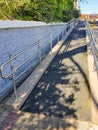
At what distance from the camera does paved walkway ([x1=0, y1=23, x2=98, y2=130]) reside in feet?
Answer: 11.7

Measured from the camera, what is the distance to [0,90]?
15.3 ft

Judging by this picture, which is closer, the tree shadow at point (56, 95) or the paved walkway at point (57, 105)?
the paved walkway at point (57, 105)

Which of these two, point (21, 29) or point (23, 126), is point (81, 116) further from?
point (21, 29)

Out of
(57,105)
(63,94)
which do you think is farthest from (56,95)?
(57,105)

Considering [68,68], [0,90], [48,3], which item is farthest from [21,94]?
[48,3]

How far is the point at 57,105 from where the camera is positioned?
4.24m

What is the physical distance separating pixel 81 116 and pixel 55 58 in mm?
4530

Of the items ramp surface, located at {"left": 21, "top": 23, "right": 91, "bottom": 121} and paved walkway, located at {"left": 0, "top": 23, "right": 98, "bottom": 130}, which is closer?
paved walkway, located at {"left": 0, "top": 23, "right": 98, "bottom": 130}

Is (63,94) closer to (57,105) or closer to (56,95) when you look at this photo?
(56,95)

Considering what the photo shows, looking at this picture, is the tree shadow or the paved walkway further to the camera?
the tree shadow

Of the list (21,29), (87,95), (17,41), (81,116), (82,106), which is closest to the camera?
(81,116)

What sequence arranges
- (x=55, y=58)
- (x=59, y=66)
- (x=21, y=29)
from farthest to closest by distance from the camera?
(x=55, y=58) < (x=59, y=66) < (x=21, y=29)

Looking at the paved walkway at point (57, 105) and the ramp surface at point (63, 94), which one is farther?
the ramp surface at point (63, 94)

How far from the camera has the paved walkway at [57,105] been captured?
3570mm
